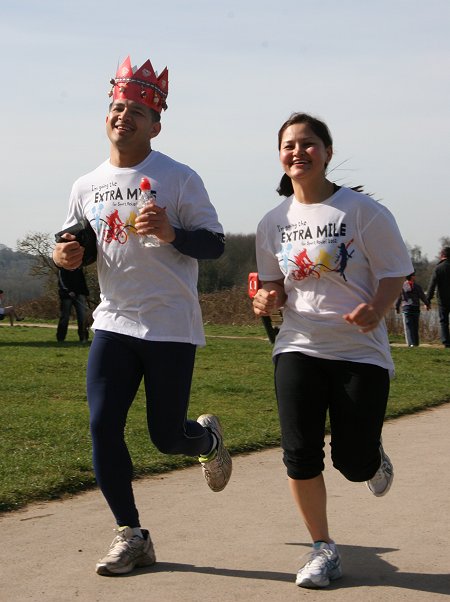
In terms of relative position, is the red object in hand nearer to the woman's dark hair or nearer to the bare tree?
the woman's dark hair

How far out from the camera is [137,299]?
509 centimetres

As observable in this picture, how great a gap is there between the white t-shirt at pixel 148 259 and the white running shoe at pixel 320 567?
43.0 inches

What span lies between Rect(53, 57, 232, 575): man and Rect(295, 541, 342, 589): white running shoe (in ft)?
2.38

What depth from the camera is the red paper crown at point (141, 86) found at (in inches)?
209

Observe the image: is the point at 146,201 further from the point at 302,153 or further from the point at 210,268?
the point at 210,268

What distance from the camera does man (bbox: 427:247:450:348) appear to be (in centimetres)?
2023

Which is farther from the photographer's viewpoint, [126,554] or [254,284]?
[254,284]

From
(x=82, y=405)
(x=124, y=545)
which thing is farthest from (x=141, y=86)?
(x=82, y=405)

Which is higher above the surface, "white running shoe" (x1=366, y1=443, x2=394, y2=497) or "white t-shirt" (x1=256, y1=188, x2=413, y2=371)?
"white t-shirt" (x1=256, y1=188, x2=413, y2=371)

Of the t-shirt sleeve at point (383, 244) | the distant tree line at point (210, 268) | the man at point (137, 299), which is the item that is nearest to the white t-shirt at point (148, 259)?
the man at point (137, 299)

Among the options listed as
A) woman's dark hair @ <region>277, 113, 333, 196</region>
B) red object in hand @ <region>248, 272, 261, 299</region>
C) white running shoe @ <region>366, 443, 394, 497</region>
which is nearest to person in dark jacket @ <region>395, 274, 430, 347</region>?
red object in hand @ <region>248, 272, 261, 299</region>

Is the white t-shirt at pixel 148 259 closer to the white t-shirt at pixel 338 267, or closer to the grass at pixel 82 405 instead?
the white t-shirt at pixel 338 267

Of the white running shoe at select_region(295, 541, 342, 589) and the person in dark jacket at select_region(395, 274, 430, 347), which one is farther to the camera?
the person in dark jacket at select_region(395, 274, 430, 347)

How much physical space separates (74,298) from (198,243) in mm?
15768
